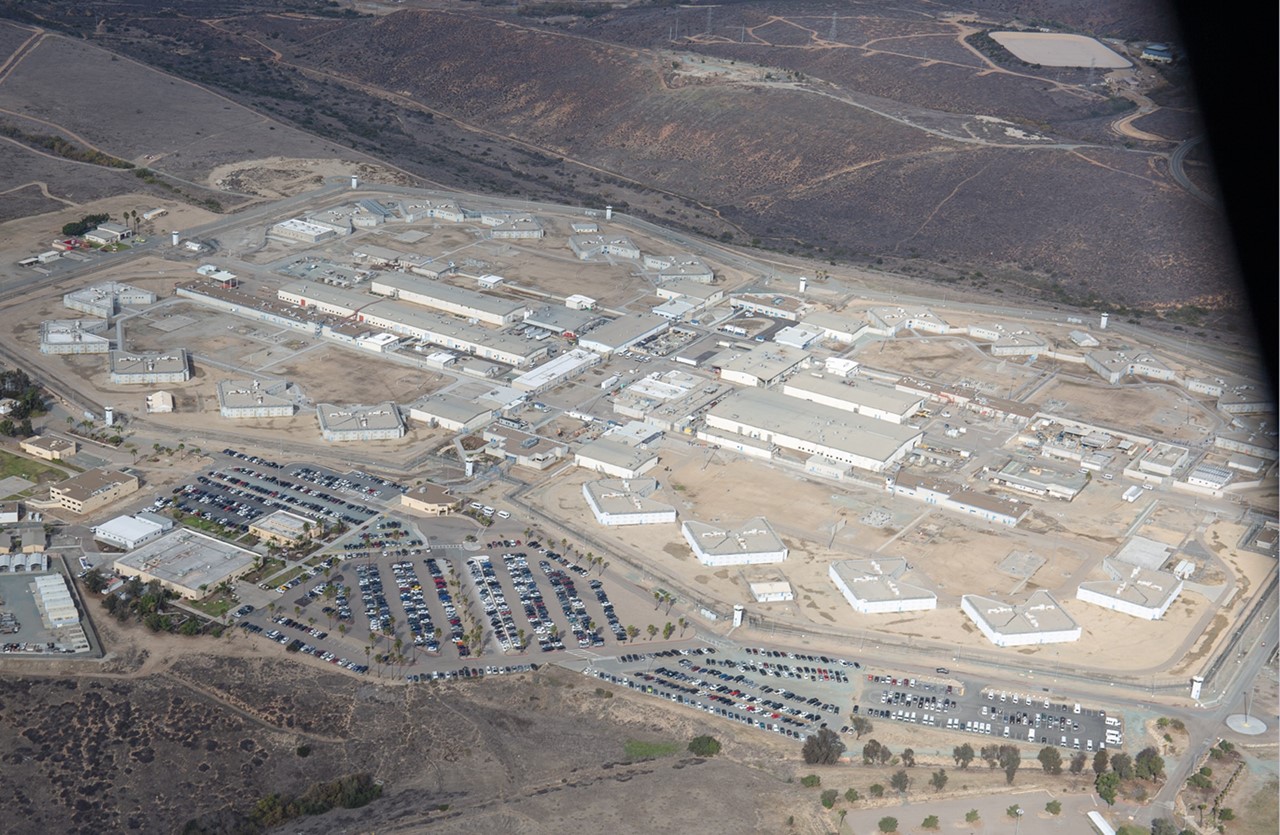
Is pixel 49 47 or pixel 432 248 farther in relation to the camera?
pixel 49 47

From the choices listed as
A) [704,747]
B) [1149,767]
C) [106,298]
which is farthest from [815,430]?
[106,298]

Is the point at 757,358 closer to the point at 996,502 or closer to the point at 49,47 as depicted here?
the point at 996,502

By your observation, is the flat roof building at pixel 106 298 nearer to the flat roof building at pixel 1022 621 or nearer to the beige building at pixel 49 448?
the beige building at pixel 49 448

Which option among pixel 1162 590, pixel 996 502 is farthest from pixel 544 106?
pixel 1162 590

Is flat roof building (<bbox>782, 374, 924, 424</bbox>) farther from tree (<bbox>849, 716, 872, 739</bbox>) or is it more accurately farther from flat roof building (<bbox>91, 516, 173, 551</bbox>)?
flat roof building (<bbox>91, 516, 173, 551</bbox>)

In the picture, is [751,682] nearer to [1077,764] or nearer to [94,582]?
[1077,764]

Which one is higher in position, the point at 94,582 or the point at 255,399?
the point at 255,399

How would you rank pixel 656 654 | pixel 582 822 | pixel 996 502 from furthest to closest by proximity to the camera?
pixel 996 502 < pixel 656 654 < pixel 582 822
